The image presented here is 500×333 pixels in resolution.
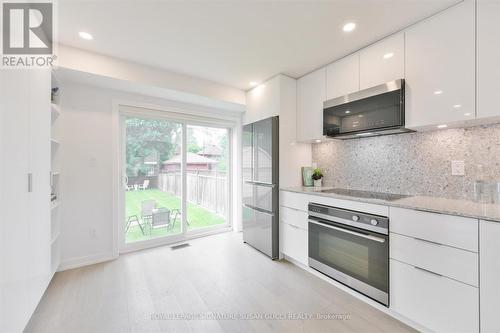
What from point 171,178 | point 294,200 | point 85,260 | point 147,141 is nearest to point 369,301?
point 294,200

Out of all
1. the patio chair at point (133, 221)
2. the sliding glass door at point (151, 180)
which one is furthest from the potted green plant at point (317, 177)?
the patio chair at point (133, 221)

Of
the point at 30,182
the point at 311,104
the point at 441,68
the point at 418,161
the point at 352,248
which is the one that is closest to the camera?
the point at 30,182

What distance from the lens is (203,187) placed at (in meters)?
3.82

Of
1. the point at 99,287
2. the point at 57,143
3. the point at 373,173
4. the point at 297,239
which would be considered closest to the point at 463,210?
the point at 373,173

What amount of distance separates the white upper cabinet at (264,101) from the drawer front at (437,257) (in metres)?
1.98

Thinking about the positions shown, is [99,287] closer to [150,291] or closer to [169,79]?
[150,291]

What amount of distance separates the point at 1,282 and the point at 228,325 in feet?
4.70

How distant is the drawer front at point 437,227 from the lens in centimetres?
129

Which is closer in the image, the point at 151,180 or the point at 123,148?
the point at 123,148

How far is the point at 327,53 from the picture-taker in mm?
2301

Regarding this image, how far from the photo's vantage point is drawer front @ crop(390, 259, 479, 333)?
129 cm

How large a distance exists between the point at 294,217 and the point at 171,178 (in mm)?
2083

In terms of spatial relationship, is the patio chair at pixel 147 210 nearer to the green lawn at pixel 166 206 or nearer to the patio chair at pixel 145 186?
the green lawn at pixel 166 206

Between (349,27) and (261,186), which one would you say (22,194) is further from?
(349,27)
